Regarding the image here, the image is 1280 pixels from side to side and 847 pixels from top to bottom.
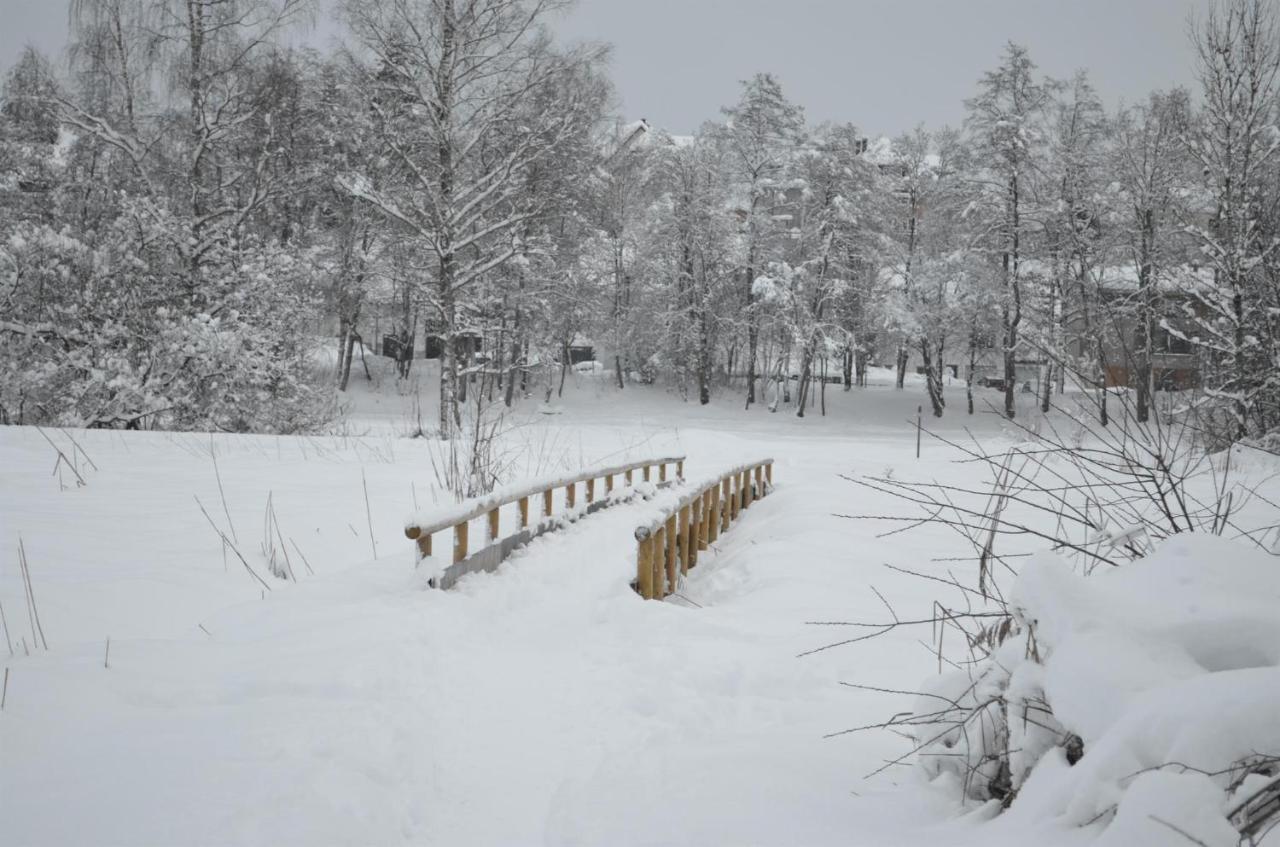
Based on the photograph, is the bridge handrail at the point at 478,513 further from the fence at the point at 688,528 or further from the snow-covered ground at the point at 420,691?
the fence at the point at 688,528

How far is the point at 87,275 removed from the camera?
11.3 meters

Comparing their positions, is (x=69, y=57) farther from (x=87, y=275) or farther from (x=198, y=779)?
(x=198, y=779)

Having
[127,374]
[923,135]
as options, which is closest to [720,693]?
[127,374]

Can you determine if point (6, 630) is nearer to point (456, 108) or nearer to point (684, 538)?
point (684, 538)

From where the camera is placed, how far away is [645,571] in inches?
207

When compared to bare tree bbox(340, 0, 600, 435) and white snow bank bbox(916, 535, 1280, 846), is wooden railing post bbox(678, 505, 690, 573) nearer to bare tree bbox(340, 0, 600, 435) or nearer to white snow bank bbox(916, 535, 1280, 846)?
white snow bank bbox(916, 535, 1280, 846)

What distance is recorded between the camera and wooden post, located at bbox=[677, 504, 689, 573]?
6.91m

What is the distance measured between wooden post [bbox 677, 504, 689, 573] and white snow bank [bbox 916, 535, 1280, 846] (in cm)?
477

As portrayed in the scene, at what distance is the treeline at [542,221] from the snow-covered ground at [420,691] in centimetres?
172

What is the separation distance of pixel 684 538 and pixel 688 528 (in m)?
0.19

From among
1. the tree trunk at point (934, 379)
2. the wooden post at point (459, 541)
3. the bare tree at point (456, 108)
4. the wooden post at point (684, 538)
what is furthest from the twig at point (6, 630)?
the tree trunk at point (934, 379)

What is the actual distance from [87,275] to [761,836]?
13644 millimetres

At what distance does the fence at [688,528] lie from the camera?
5.27m

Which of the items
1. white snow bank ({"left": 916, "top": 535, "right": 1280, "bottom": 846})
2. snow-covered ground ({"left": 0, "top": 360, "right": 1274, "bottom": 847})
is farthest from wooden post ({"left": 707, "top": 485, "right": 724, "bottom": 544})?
white snow bank ({"left": 916, "top": 535, "right": 1280, "bottom": 846})
